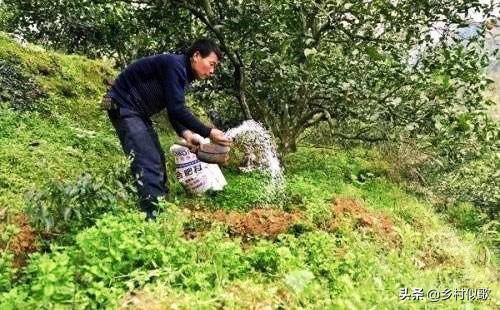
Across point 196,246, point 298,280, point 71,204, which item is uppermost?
point 71,204

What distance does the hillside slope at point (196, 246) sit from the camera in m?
4.34

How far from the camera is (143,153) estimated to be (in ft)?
22.3

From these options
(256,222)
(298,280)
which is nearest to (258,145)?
(256,222)

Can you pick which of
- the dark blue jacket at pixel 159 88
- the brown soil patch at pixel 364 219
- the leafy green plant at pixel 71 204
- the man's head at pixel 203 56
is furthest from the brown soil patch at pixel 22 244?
the brown soil patch at pixel 364 219

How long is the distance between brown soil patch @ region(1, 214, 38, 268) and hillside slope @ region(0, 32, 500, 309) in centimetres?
1

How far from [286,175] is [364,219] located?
10.2ft

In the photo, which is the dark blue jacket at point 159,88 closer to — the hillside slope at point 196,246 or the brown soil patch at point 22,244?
the hillside slope at point 196,246

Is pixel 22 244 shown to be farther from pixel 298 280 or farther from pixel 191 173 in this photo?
pixel 191 173

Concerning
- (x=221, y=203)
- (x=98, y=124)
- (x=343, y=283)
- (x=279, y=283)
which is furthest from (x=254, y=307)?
(x=98, y=124)

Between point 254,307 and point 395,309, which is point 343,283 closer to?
point 395,309

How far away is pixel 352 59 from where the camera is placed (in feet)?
33.4

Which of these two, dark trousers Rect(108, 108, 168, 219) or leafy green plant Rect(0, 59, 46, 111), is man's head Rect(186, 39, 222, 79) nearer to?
dark trousers Rect(108, 108, 168, 219)

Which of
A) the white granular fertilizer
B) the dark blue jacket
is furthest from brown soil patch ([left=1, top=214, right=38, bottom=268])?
the white granular fertilizer

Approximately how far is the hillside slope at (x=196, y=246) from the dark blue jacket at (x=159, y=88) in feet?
2.93
